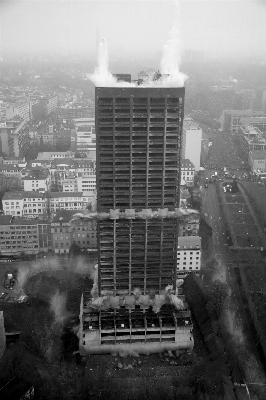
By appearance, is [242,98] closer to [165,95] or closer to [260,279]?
[260,279]

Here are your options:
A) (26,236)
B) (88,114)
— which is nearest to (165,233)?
(26,236)

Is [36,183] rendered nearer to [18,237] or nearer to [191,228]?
[18,237]

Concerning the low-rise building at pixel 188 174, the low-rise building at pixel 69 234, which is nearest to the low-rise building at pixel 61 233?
the low-rise building at pixel 69 234

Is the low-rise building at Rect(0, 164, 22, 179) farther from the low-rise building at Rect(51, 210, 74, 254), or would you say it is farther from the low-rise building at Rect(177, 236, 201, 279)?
the low-rise building at Rect(177, 236, 201, 279)

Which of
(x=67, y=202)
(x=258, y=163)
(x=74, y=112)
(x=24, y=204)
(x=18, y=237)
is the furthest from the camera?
(x=74, y=112)

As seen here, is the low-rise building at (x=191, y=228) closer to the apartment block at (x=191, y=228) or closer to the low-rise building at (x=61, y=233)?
the apartment block at (x=191, y=228)

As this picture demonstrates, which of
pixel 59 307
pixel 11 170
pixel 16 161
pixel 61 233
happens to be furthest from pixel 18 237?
pixel 16 161
